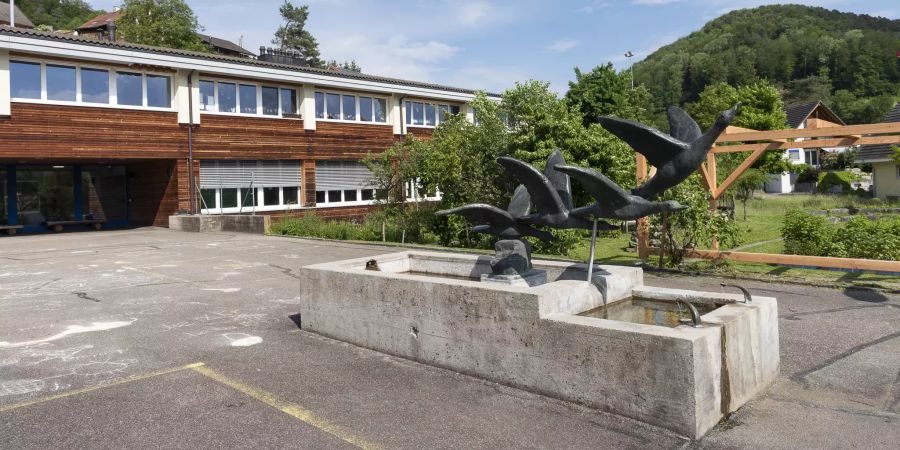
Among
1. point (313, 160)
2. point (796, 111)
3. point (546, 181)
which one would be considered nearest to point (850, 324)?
point (546, 181)

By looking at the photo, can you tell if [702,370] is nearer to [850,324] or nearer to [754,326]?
[754,326]

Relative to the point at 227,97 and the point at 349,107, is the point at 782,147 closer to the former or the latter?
the point at 227,97

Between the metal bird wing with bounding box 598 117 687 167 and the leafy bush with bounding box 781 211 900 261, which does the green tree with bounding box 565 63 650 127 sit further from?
the metal bird wing with bounding box 598 117 687 167

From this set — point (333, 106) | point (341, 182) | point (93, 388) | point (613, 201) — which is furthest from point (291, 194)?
point (613, 201)

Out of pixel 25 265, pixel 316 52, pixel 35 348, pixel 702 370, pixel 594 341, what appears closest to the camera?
pixel 702 370

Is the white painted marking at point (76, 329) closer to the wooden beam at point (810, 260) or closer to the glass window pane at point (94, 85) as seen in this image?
the wooden beam at point (810, 260)

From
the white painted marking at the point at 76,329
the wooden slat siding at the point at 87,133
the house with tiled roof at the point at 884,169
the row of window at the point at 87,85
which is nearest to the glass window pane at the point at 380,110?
the wooden slat siding at the point at 87,133

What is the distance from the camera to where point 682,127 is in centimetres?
569

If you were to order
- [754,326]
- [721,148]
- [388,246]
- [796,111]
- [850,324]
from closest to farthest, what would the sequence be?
1. [754,326]
2. [850,324]
3. [721,148]
4. [388,246]
5. [796,111]

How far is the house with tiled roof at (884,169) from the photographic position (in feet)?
113

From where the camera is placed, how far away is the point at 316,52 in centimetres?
8050

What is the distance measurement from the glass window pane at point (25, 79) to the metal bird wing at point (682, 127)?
72.7 feet

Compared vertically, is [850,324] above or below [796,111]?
below

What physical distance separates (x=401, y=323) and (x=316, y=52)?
79901mm
